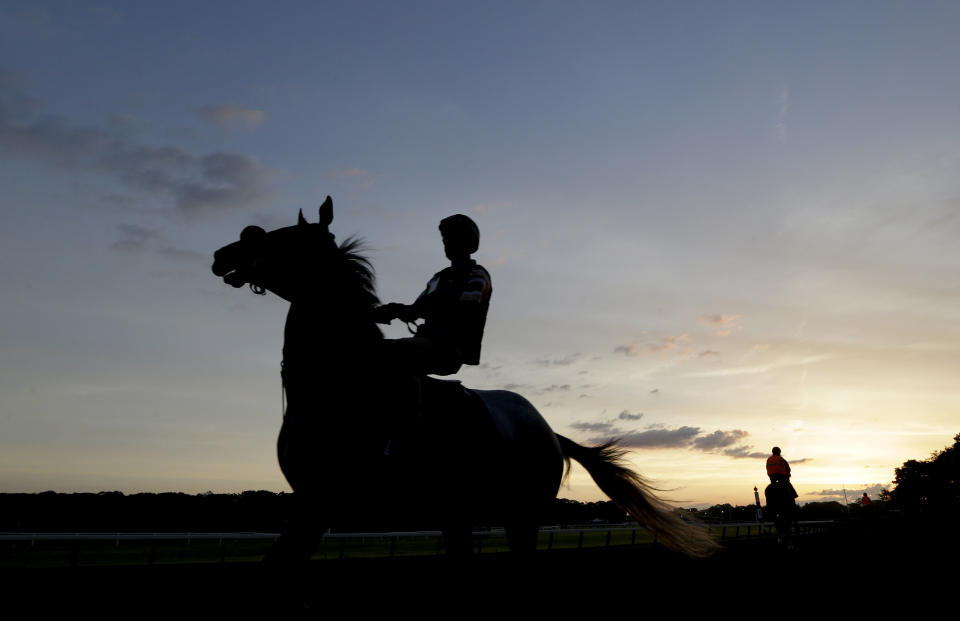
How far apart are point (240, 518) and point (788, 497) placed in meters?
25.7

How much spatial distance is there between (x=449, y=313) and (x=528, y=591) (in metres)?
1.84

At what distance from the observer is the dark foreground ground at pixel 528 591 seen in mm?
4895

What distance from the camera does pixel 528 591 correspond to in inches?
198

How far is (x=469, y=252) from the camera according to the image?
5266 millimetres

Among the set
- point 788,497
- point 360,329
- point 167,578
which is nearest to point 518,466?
point 360,329

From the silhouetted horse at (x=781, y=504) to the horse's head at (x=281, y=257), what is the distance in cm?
1386

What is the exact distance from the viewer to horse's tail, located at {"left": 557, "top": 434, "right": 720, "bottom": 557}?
6867 mm

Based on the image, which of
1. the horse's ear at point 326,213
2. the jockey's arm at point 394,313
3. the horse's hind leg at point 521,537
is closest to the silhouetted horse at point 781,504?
the horse's hind leg at point 521,537

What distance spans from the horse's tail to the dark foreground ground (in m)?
0.47

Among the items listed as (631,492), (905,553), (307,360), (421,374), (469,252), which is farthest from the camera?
(905,553)

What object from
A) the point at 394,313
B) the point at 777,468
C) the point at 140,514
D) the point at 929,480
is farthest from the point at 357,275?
the point at 929,480

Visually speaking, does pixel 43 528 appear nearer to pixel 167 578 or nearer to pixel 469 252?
pixel 167 578

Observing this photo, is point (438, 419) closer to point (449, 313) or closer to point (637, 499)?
point (449, 313)

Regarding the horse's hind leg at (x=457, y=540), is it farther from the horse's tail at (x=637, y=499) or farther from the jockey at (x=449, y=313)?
the horse's tail at (x=637, y=499)
